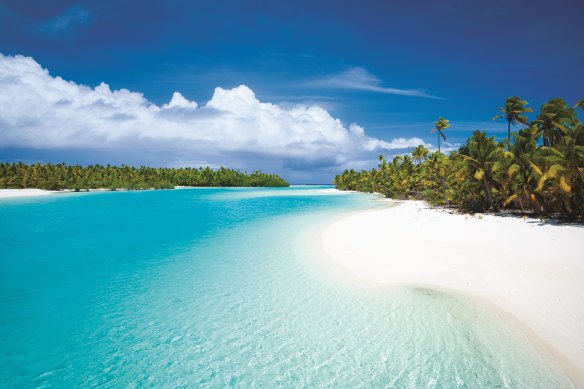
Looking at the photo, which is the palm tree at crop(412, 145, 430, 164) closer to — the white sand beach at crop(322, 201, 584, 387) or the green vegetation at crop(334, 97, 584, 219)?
the green vegetation at crop(334, 97, 584, 219)

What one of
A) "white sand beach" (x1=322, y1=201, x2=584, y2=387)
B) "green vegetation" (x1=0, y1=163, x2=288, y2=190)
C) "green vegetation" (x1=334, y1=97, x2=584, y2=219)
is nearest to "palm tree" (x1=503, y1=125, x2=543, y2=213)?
"green vegetation" (x1=334, y1=97, x2=584, y2=219)

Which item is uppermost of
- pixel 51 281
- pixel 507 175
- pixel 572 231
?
pixel 507 175

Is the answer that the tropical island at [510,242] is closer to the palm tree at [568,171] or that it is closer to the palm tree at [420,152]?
the palm tree at [568,171]

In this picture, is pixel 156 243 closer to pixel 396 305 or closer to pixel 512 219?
pixel 396 305

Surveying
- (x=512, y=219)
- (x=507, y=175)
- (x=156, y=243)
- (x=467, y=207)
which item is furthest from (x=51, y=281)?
(x=467, y=207)

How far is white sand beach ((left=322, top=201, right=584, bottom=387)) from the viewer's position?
6953 mm

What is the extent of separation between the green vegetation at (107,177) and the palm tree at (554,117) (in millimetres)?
108772

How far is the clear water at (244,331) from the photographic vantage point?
5543mm

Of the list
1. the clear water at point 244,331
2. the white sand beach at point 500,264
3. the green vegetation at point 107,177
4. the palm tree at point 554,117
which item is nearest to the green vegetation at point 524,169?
the palm tree at point 554,117

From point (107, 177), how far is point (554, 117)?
121 meters

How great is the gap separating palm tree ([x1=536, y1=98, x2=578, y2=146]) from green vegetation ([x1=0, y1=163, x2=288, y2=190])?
109m

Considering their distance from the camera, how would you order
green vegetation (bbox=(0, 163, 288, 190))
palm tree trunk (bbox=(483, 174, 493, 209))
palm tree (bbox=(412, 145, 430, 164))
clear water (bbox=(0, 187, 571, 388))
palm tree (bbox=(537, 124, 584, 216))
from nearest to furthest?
clear water (bbox=(0, 187, 571, 388))
palm tree (bbox=(537, 124, 584, 216))
palm tree trunk (bbox=(483, 174, 493, 209))
palm tree (bbox=(412, 145, 430, 164))
green vegetation (bbox=(0, 163, 288, 190))

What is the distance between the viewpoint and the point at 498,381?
530 centimetres

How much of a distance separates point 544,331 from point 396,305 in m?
3.23
